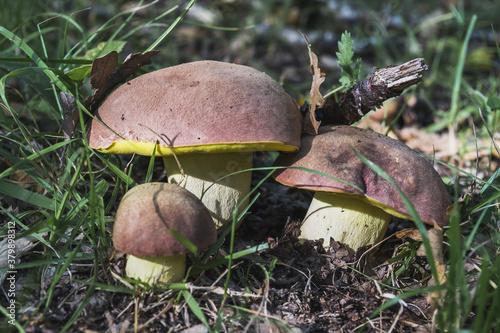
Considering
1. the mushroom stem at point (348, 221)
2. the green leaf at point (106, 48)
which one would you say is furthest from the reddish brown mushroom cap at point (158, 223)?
the green leaf at point (106, 48)

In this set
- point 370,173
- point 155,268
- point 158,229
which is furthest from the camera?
point 370,173

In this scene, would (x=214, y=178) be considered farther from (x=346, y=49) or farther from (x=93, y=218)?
(x=346, y=49)

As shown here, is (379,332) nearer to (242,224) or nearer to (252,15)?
(242,224)

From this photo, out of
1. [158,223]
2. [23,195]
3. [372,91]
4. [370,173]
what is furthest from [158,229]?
[372,91]

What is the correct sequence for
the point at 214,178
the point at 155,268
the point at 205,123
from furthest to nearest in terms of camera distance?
the point at 214,178 < the point at 205,123 < the point at 155,268

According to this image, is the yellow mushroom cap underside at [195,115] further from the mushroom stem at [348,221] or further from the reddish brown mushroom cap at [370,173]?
the mushroom stem at [348,221]

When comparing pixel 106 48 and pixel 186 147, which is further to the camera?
pixel 106 48

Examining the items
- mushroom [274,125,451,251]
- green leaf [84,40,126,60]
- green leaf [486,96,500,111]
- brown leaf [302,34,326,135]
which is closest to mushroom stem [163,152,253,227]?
mushroom [274,125,451,251]
